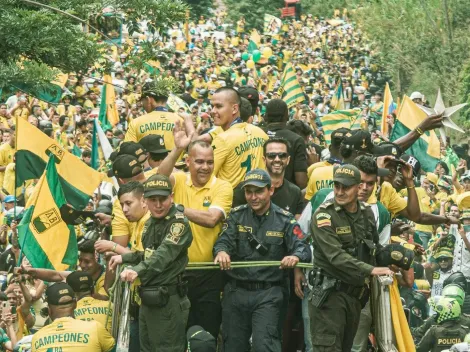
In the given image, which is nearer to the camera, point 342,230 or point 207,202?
point 342,230

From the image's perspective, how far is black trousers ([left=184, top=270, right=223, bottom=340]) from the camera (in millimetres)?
11125

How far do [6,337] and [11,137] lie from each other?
28.6ft

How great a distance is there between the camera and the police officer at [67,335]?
1030 centimetres

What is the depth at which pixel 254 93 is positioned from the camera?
13.4 meters

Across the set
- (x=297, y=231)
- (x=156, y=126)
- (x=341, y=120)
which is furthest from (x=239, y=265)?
(x=341, y=120)

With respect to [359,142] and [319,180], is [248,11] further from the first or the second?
[359,142]

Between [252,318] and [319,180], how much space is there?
1786mm

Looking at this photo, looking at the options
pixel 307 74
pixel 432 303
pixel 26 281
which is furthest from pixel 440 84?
pixel 26 281

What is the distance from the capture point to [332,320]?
34.2 ft

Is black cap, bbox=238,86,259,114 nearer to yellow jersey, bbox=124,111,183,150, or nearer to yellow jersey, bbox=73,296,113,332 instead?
yellow jersey, bbox=124,111,183,150

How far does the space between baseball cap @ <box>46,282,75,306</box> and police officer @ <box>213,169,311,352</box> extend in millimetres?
1272

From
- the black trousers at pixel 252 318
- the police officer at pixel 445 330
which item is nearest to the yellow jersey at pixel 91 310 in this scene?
the black trousers at pixel 252 318

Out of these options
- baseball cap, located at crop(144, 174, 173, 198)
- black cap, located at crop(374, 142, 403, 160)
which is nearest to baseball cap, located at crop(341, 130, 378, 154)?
black cap, located at crop(374, 142, 403, 160)

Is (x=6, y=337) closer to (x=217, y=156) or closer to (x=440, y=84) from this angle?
(x=217, y=156)
